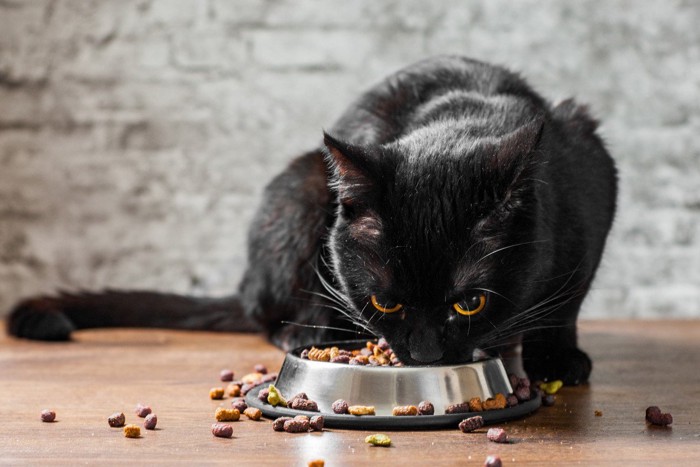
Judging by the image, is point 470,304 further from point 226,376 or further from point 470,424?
point 226,376

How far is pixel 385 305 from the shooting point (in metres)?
1.42

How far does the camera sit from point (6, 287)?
3.28 meters

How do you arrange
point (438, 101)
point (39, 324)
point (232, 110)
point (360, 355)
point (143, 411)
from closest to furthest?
point (143, 411) → point (360, 355) → point (438, 101) → point (39, 324) → point (232, 110)

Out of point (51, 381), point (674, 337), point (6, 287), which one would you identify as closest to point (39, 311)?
point (51, 381)

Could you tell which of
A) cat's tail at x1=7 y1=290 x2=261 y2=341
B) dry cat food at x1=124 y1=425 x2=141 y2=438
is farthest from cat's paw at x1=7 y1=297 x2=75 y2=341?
dry cat food at x1=124 y1=425 x2=141 y2=438

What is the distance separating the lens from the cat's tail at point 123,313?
238 centimetres

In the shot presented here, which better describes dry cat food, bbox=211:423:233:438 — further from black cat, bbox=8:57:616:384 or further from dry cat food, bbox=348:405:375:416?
black cat, bbox=8:57:616:384

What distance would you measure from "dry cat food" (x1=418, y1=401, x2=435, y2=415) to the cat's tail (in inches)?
43.2

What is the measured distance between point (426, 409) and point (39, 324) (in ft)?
4.59

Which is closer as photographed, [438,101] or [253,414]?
[253,414]

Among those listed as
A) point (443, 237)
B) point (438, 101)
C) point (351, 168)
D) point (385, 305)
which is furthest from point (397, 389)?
point (438, 101)

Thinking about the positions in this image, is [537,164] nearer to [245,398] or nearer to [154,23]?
[245,398]

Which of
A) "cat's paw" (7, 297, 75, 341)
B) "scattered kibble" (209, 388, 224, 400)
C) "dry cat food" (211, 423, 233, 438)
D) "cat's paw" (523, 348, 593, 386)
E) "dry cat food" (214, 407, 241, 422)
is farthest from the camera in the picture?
"cat's paw" (7, 297, 75, 341)

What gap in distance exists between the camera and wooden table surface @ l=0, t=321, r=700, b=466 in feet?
3.91
